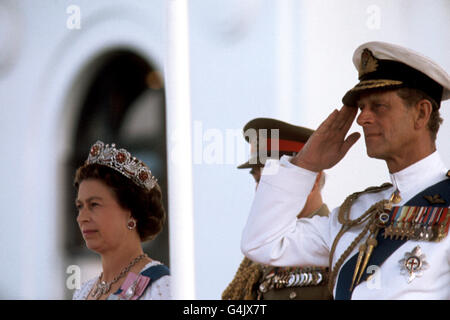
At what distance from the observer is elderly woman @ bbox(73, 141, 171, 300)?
6.88ft

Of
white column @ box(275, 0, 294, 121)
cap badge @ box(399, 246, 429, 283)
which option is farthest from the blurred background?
cap badge @ box(399, 246, 429, 283)

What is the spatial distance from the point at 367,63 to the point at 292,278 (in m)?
0.74

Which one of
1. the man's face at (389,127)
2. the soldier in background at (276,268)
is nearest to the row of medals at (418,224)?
the man's face at (389,127)

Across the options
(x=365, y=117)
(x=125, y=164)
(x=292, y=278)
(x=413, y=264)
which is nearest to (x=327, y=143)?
(x=365, y=117)

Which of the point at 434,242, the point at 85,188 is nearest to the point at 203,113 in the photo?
the point at 85,188

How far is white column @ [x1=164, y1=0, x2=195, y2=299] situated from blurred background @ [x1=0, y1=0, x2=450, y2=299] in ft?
0.14

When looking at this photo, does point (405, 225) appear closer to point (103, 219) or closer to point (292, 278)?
point (292, 278)

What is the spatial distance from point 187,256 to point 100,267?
499 mm

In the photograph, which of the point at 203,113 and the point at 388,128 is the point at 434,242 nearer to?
the point at 388,128

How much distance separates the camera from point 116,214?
2.11 metres

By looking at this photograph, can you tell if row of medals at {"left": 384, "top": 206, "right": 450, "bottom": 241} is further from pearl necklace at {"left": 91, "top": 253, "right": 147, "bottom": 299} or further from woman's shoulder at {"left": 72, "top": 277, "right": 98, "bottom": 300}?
woman's shoulder at {"left": 72, "top": 277, "right": 98, "bottom": 300}

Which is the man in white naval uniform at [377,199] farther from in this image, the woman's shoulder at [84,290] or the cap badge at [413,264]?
the woman's shoulder at [84,290]

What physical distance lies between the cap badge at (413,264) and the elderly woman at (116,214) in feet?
2.51

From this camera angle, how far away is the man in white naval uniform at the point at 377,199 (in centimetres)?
158
